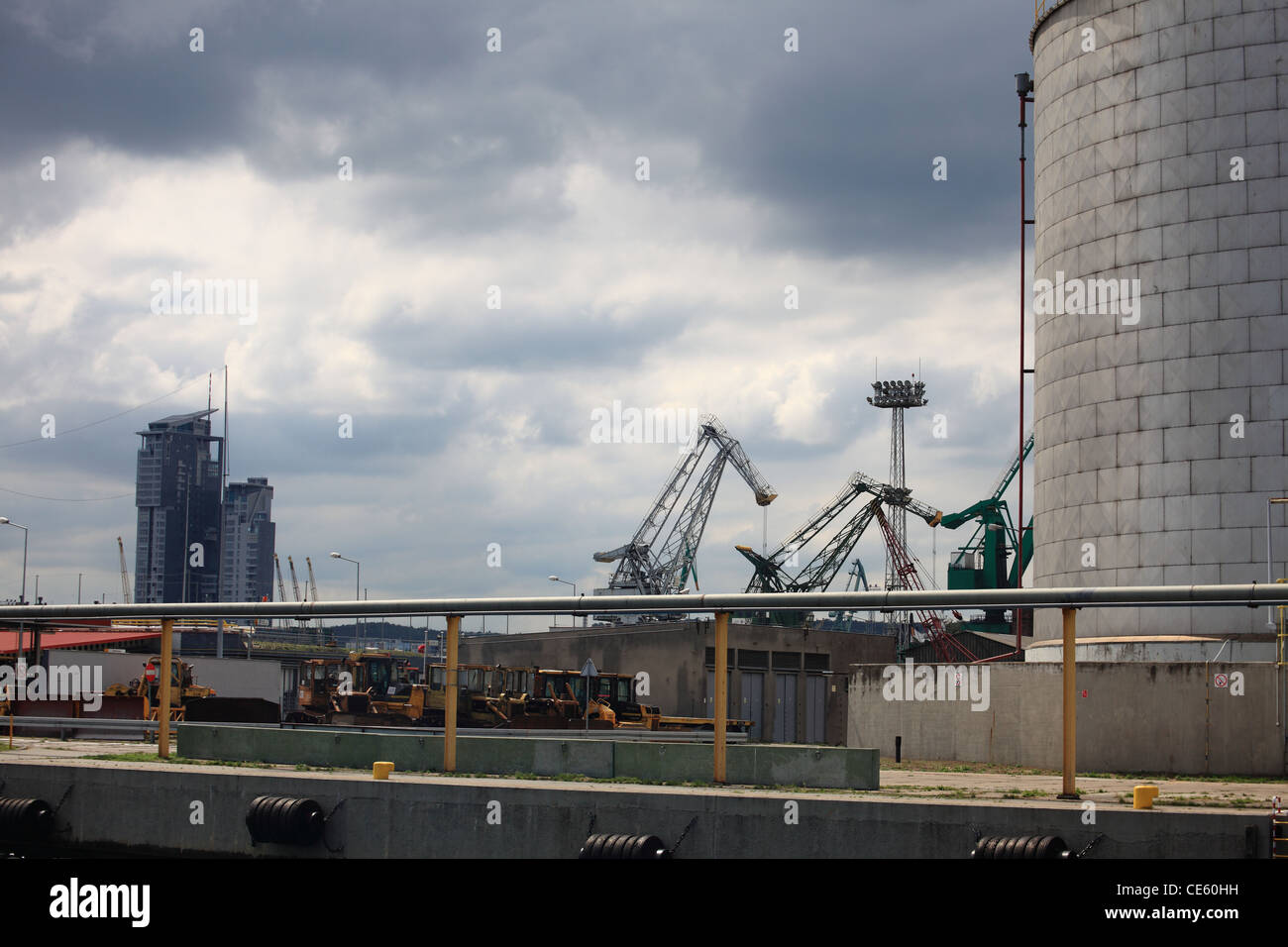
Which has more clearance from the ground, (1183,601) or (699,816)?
(1183,601)

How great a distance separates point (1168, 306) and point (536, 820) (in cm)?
2690

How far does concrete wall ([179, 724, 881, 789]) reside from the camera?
2141 cm

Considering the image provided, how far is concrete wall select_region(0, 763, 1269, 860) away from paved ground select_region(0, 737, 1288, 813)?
63cm

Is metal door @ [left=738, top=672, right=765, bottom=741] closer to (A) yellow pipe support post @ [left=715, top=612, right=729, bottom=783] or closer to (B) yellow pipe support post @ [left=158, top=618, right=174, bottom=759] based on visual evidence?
(B) yellow pipe support post @ [left=158, top=618, right=174, bottom=759]

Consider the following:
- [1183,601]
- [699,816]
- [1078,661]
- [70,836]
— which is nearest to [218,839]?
[70,836]

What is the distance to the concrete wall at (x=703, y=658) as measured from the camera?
64375mm

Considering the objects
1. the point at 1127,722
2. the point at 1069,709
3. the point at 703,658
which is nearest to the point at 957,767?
the point at 1127,722

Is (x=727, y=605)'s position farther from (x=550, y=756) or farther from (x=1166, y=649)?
(x=1166, y=649)

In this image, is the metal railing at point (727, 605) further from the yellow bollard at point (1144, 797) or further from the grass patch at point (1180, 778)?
the grass patch at point (1180, 778)
